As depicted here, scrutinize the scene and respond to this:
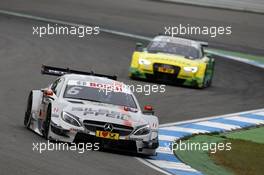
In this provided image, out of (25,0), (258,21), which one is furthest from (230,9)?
(25,0)

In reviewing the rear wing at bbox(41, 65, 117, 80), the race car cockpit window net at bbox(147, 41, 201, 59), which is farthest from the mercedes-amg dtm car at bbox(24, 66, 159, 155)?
the race car cockpit window net at bbox(147, 41, 201, 59)

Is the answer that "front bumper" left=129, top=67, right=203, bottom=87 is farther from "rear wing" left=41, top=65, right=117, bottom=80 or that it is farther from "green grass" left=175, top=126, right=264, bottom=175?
"rear wing" left=41, top=65, right=117, bottom=80

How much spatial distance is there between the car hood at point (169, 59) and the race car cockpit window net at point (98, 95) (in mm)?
9006

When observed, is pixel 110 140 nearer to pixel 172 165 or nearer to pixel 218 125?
pixel 172 165

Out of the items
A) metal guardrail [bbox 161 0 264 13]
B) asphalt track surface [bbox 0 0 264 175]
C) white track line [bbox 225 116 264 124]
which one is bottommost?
white track line [bbox 225 116 264 124]

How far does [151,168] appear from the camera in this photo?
548 inches

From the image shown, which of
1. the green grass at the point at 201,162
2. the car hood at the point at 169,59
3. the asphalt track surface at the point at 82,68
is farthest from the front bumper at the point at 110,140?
the car hood at the point at 169,59

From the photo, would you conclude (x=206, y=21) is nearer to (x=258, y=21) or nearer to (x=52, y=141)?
(x=258, y=21)

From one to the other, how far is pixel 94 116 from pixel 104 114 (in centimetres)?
19

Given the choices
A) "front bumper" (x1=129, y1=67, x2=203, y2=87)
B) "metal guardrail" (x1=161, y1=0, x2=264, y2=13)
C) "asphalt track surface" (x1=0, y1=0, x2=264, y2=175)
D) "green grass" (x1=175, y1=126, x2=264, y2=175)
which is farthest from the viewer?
"metal guardrail" (x1=161, y1=0, x2=264, y2=13)

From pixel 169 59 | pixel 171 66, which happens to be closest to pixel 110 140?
pixel 171 66

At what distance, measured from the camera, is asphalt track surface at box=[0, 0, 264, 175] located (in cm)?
1312

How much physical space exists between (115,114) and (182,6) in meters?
26.4

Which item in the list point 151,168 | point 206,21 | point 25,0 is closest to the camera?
point 151,168
